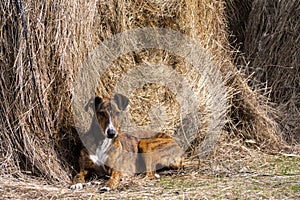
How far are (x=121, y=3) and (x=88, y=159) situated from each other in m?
1.87

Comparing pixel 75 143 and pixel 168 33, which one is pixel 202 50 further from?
pixel 75 143

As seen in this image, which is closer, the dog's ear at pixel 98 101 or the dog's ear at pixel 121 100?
the dog's ear at pixel 98 101

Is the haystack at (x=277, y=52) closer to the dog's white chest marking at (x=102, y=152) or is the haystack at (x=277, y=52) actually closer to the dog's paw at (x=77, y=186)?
the dog's white chest marking at (x=102, y=152)

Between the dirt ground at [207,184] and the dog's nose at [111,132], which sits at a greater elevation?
the dog's nose at [111,132]

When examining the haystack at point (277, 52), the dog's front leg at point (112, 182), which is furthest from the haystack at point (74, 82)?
the haystack at point (277, 52)

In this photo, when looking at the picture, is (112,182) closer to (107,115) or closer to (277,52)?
(107,115)

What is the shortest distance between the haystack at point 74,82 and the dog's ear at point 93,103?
0.33 feet

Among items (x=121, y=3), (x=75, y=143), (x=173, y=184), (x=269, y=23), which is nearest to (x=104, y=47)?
(x=121, y=3)

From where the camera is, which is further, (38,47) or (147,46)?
(147,46)

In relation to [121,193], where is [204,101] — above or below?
above

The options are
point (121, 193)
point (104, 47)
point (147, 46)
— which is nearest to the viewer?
point (121, 193)

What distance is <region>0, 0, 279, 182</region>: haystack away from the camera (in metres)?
5.76

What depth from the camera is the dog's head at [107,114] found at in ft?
19.2

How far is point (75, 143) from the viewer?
6.16m
